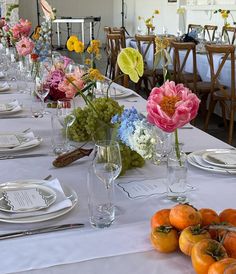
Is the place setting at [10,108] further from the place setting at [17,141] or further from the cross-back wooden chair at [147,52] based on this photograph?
the cross-back wooden chair at [147,52]

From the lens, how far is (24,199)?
1.12 meters

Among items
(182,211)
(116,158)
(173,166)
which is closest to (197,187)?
(173,166)

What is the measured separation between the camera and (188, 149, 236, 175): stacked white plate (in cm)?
136

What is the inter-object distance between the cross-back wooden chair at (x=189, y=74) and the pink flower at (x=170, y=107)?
351 cm

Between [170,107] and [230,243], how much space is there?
1.20ft

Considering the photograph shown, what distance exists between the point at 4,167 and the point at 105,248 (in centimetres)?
63

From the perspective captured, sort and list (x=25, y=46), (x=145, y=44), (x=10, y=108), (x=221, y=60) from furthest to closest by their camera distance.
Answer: (x=145, y=44)
(x=221, y=60)
(x=25, y=46)
(x=10, y=108)

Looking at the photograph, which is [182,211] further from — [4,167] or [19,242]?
[4,167]

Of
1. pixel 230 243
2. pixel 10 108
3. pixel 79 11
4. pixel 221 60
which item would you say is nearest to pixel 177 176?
pixel 230 243

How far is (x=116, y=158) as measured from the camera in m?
1.06

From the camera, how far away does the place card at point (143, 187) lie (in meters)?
1.20

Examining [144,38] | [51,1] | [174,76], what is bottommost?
[174,76]

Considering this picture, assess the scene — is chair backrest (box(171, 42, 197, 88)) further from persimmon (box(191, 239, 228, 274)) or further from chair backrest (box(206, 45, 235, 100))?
persimmon (box(191, 239, 228, 274))

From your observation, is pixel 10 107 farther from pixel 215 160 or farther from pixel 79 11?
pixel 79 11
